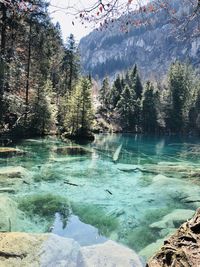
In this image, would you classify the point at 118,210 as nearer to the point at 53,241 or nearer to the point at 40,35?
the point at 53,241

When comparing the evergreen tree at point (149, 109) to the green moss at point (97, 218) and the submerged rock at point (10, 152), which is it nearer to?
the submerged rock at point (10, 152)

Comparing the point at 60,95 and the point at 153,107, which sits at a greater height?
the point at 60,95

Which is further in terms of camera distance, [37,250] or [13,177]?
[13,177]

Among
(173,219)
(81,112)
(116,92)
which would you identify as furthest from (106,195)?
(116,92)

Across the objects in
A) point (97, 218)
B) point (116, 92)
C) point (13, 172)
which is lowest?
point (97, 218)

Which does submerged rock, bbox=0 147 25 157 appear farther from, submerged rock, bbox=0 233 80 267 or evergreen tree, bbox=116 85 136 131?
evergreen tree, bbox=116 85 136 131

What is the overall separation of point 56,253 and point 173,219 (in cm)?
506

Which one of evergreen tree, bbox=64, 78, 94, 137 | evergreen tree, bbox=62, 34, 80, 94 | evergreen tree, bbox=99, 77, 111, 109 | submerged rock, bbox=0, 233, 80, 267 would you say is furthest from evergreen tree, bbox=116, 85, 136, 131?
submerged rock, bbox=0, 233, 80, 267

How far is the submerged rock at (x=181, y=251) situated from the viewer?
431cm

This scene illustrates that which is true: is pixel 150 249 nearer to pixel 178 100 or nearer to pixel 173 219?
pixel 173 219

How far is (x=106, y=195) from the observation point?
16.0 metres

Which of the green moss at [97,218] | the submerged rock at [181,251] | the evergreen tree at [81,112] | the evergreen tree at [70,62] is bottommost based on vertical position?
the green moss at [97,218]

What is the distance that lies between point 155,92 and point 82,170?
57952mm

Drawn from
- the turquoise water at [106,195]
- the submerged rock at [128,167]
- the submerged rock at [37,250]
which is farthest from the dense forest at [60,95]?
the submerged rock at [128,167]
